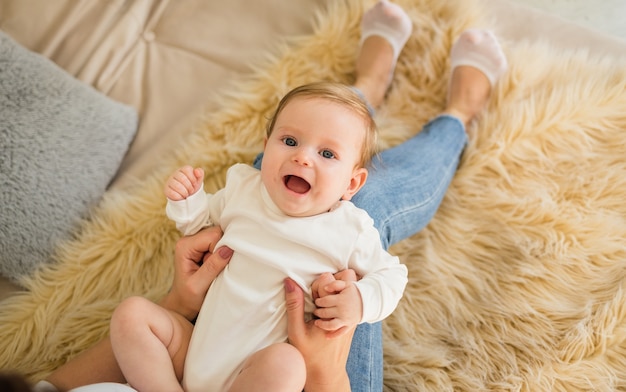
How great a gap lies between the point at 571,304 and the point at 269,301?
2.12 feet

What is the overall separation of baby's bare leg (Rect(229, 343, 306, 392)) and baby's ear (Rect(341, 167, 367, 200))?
32 centimetres

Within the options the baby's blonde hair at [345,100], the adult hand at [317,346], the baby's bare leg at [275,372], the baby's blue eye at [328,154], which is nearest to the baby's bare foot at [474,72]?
the baby's blonde hair at [345,100]

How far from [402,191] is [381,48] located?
0.45 metres

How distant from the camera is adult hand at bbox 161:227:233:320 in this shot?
0.97 meters

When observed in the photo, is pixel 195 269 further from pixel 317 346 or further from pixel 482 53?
pixel 482 53

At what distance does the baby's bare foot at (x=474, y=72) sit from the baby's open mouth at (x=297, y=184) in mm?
558

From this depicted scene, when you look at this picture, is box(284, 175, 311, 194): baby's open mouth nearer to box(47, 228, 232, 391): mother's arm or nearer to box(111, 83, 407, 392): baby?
box(111, 83, 407, 392): baby

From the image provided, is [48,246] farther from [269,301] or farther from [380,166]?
[380,166]

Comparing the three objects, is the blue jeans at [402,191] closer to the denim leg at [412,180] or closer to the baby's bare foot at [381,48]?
the denim leg at [412,180]

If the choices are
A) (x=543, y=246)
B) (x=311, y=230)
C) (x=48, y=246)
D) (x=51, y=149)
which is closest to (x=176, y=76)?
(x=51, y=149)

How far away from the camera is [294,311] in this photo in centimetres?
88

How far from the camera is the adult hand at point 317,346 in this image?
0.88m

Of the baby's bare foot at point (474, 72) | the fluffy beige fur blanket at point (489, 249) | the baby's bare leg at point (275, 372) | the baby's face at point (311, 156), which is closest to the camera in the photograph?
the baby's bare leg at point (275, 372)

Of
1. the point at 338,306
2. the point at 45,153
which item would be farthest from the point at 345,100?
the point at 45,153
